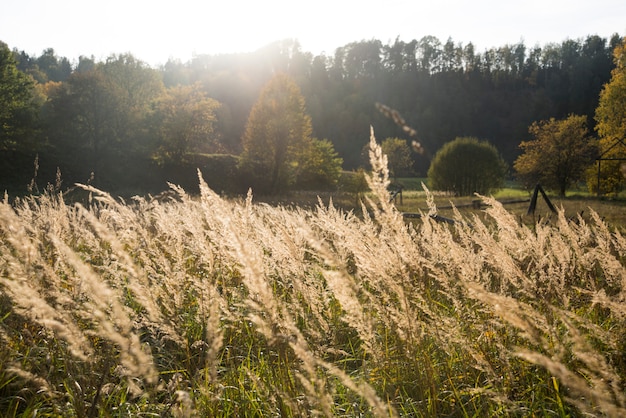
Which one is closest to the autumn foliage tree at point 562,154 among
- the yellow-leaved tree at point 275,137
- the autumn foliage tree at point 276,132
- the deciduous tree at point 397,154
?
the deciduous tree at point 397,154

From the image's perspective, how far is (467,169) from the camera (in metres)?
42.0

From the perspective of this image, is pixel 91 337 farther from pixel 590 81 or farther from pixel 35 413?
pixel 590 81

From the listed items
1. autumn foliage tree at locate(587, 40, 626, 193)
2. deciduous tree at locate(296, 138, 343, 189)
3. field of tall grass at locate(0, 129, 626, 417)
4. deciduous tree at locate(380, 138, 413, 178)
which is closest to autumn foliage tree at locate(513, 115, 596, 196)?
autumn foliage tree at locate(587, 40, 626, 193)

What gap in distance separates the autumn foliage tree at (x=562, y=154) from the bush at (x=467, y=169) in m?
3.61

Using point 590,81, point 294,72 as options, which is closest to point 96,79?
point 294,72

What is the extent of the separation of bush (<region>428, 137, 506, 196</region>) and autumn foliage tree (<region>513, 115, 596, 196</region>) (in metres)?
3.61

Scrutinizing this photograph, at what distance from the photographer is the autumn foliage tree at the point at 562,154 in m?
39.1

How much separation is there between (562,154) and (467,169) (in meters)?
8.28

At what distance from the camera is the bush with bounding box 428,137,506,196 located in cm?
4203

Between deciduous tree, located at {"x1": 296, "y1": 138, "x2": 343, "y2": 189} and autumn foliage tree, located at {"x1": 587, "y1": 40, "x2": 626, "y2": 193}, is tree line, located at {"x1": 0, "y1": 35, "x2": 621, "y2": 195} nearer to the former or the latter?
deciduous tree, located at {"x1": 296, "y1": 138, "x2": 343, "y2": 189}

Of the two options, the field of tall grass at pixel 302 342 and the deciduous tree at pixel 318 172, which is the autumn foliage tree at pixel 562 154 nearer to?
the deciduous tree at pixel 318 172

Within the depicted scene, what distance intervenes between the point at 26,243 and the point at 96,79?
1687 inches

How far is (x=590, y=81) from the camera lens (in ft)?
362

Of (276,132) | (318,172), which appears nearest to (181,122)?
(276,132)
